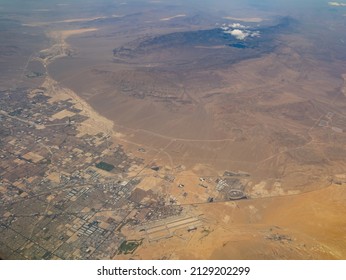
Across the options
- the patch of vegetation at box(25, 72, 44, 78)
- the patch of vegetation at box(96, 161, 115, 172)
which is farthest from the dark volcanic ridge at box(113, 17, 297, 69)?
the patch of vegetation at box(96, 161, 115, 172)

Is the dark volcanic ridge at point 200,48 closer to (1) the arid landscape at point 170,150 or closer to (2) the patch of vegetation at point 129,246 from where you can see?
(1) the arid landscape at point 170,150

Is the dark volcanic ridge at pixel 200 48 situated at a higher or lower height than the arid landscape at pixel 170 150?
higher

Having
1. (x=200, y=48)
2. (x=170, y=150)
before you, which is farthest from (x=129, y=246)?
(x=200, y=48)

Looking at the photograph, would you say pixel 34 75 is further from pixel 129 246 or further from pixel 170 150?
pixel 129 246

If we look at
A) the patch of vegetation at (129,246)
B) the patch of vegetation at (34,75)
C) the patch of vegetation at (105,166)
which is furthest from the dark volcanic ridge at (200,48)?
the patch of vegetation at (129,246)

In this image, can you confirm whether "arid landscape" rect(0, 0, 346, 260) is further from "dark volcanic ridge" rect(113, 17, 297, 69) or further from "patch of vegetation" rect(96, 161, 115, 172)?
"dark volcanic ridge" rect(113, 17, 297, 69)

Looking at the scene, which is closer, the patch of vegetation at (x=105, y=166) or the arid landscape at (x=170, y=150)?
the arid landscape at (x=170, y=150)

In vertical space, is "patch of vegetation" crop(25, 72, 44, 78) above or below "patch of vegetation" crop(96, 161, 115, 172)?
above
